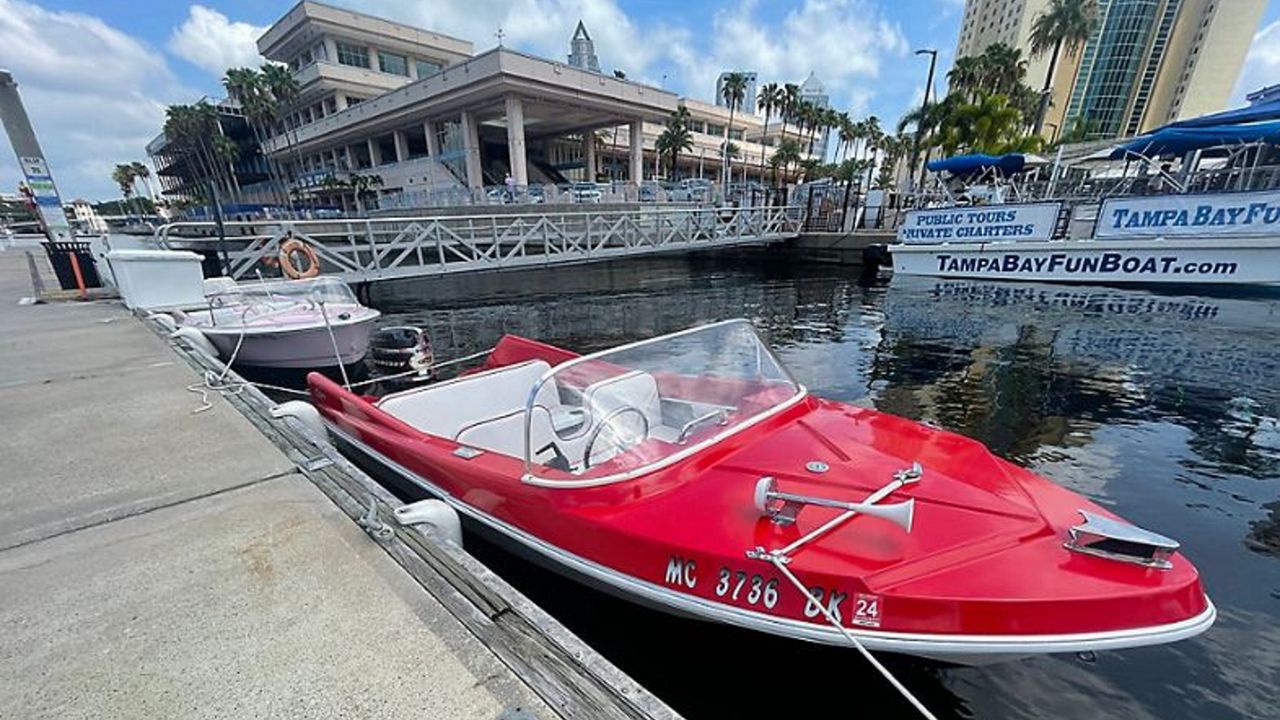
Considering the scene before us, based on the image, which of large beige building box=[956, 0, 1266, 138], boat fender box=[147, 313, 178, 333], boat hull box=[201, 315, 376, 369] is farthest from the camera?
large beige building box=[956, 0, 1266, 138]

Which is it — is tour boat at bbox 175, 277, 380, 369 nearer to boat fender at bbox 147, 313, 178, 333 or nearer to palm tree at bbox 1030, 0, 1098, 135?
boat fender at bbox 147, 313, 178, 333

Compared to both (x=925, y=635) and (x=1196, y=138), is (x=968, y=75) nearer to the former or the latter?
(x=1196, y=138)

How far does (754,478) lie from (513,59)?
2891 centimetres

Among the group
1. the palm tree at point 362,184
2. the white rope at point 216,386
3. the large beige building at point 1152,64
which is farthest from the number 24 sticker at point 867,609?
the large beige building at point 1152,64

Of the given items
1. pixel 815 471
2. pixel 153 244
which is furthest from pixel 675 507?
pixel 153 244

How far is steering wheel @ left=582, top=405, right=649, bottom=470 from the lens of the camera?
294cm

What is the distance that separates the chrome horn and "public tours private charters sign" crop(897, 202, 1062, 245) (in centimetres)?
1519

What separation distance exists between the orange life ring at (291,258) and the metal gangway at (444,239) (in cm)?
11

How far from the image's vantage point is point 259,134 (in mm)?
48500

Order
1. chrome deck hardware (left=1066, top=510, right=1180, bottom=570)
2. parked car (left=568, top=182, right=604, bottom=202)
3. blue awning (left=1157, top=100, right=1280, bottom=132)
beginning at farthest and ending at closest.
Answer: parked car (left=568, top=182, right=604, bottom=202)
blue awning (left=1157, top=100, right=1280, bottom=132)
chrome deck hardware (left=1066, top=510, right=1180, bottom=570)

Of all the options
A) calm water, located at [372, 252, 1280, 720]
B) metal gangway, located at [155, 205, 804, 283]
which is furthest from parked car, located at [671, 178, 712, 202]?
calm water, located at [372, 252, 1280, 720]

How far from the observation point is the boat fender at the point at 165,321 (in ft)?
21.8

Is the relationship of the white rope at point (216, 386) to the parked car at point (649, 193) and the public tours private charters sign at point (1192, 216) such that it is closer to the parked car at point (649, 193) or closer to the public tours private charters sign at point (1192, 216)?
the public tours private charters sign at point (1192, 216)

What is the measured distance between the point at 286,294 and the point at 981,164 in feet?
64.0
